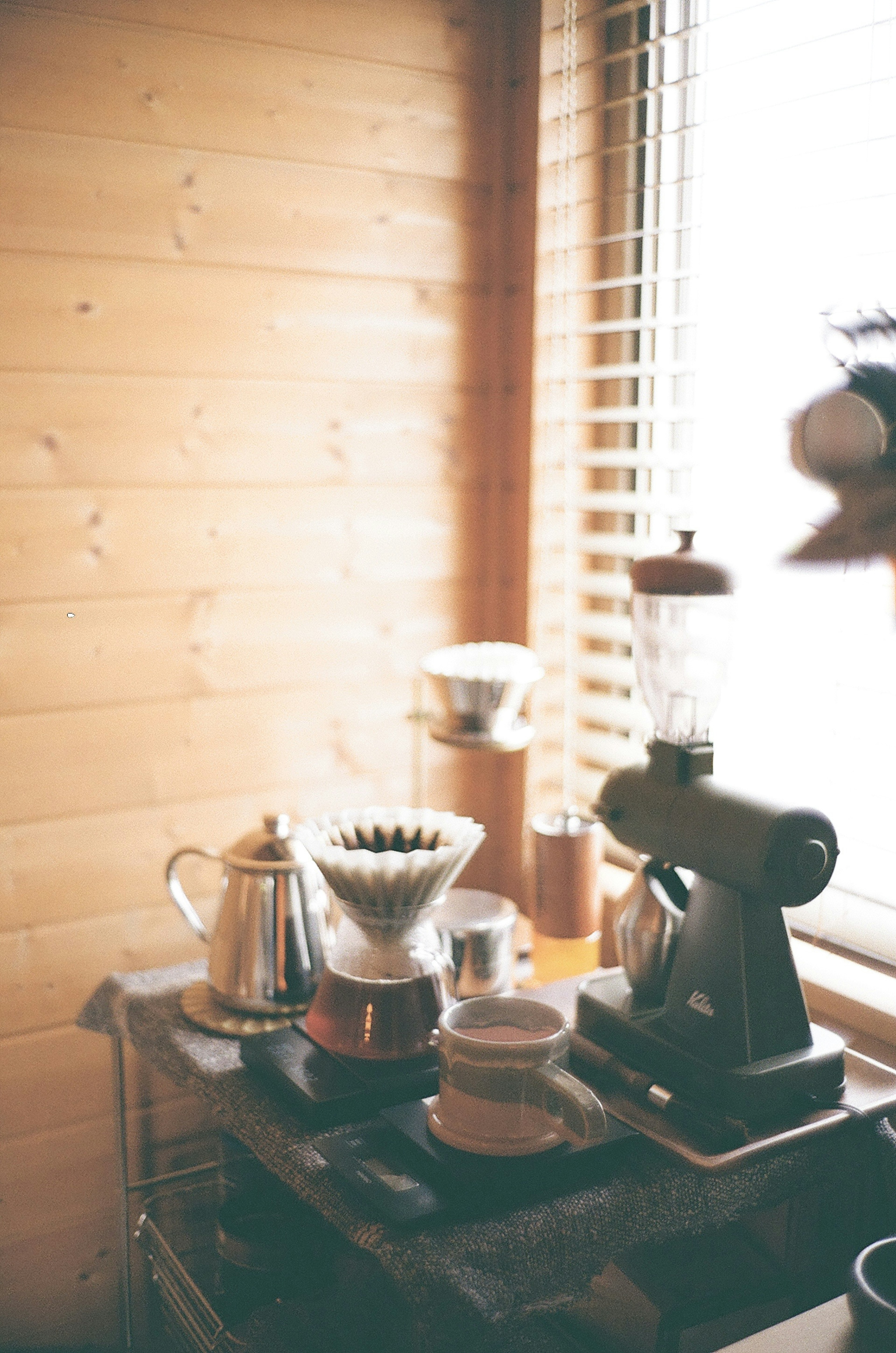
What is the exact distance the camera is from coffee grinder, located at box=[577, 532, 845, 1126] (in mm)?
1034

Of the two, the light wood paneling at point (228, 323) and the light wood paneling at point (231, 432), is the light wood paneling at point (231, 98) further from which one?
the light wood paneling at point (231, 432)

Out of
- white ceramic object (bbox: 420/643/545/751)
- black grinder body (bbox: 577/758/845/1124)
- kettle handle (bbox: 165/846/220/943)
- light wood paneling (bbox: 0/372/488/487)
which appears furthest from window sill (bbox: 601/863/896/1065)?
light wood paneling (bbox: 0/372/488/487)

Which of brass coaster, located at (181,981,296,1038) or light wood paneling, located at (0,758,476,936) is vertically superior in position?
light wood paneling, located at (0,758,476,936)

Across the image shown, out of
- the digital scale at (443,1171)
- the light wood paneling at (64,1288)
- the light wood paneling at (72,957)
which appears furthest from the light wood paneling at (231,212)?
the light wood paneling at (64,1288)

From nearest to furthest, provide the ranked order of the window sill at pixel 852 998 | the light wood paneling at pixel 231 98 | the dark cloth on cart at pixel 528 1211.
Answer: the dark cloth on cart at pixel 528 1211
the window sill at pixel 852 998
the light wood paneling at pixel 231 98

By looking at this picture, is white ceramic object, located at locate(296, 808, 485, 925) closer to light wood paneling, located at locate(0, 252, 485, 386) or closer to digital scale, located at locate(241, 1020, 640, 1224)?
digital scale, located at locate(241, 1020, 640, 1224)

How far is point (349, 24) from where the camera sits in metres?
1.57

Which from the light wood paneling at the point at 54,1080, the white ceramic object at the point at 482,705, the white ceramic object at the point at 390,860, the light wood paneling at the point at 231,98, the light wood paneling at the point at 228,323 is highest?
the light wood paneling at the point at 231,98

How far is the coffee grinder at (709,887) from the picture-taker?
1034 mm

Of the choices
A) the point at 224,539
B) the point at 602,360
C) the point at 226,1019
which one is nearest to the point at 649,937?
the point at 226,1019

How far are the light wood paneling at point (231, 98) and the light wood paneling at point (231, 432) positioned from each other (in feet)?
0.95

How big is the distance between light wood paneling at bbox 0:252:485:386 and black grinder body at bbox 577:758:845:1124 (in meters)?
0.78

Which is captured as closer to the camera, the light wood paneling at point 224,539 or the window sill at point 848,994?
the window sill at point 848,994

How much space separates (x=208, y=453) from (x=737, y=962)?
0.92 metres
